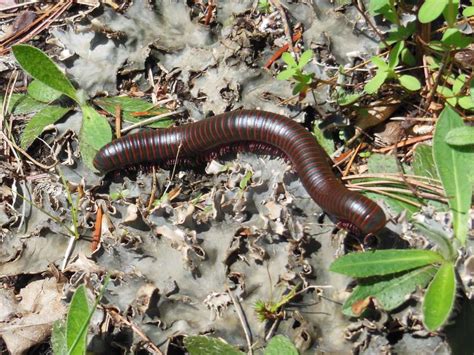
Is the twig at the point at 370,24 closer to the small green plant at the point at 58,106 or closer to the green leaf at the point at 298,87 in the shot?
A: the green leaf at the point at 298,87

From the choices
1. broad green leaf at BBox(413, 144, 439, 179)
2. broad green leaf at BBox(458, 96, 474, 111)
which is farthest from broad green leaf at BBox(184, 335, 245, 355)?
broad green leaf at BBox(458, 96, 474, 111)

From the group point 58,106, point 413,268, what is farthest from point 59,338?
point 413,268

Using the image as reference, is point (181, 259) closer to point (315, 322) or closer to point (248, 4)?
point (315, 322)

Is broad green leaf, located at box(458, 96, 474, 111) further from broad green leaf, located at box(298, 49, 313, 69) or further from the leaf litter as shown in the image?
broad green leaf, located at box(298, 49, 313, 69)

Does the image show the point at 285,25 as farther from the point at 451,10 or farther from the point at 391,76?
the point at 451,10

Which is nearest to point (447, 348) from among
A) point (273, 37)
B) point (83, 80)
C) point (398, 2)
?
point (398, 2)
